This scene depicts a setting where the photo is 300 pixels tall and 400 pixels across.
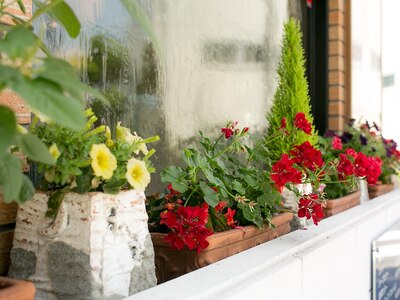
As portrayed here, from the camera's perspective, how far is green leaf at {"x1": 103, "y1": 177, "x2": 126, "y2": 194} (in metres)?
1.15

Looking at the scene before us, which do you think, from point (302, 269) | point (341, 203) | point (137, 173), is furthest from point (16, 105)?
point (341, 203)

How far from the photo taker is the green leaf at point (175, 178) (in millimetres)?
1510

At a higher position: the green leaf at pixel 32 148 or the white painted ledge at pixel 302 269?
the green leaf at pixel 32 148

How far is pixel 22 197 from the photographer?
0.84 m

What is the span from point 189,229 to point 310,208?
558 mm

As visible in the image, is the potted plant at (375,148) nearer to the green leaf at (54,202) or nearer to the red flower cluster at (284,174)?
the red flower cluster at (284,174)

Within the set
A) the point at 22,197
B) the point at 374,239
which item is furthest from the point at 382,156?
the point at 22,197

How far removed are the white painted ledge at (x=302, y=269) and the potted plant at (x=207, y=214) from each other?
6 centimetres

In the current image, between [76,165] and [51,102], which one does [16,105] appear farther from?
[51,102]

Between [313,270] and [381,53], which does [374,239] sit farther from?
[381,53]

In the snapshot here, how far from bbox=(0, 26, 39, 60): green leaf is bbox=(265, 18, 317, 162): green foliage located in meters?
2.00

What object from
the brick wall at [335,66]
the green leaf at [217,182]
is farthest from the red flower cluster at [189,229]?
the brick wall at [335,66]

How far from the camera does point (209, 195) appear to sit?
154cm

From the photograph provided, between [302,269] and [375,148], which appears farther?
[375,148]
